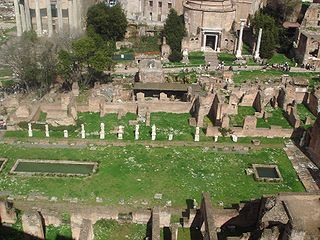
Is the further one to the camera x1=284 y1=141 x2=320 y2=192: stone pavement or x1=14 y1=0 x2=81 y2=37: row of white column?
x1=14 y1=0 x2=81 y2=37: row of white column

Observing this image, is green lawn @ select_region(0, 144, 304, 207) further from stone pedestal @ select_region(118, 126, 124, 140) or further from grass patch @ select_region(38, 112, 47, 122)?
grass patch @ select_region(38, 112, 47, 122)

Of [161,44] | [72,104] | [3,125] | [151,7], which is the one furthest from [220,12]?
[3,125]

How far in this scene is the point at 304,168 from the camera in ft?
102

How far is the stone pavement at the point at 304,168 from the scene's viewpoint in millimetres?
29203

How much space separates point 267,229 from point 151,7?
49644 millimetres

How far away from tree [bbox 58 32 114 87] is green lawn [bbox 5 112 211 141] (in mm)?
6242

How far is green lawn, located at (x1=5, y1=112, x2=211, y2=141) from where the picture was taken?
34.1 meters

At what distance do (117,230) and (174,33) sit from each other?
3537 centimetres

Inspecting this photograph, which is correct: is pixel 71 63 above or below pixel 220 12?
below

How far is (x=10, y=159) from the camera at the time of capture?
30719mm

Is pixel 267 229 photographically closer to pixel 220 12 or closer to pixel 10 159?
pixel 10 159

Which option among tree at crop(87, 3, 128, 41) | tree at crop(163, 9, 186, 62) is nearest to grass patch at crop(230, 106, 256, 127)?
tree at crop(163, 9, 186, 62)

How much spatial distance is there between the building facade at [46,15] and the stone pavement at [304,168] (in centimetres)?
3370

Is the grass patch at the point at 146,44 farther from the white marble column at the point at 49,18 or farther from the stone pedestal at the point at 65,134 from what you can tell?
the stone pedestal at the point at 65,134
